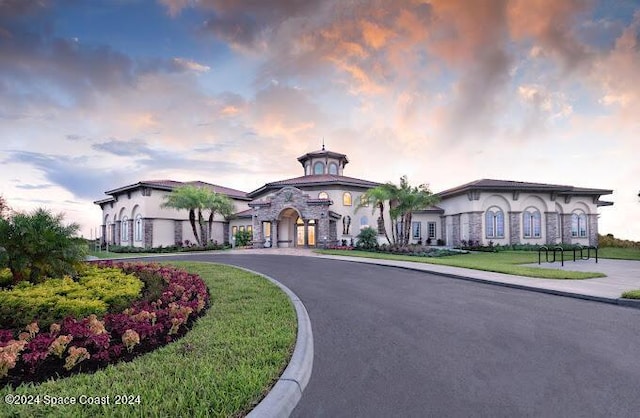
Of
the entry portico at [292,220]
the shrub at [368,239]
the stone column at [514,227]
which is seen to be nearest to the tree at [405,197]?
the shrub at [368,239]

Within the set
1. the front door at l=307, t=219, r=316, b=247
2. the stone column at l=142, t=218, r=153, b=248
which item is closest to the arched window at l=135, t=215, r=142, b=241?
the stone column at l=142, t=218, r=153, b=248

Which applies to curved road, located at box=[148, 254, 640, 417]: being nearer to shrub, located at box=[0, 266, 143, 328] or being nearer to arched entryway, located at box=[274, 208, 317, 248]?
shrub, located at box=[0, 266, 143, 328]

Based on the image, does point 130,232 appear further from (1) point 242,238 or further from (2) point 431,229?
(2) point 431,229

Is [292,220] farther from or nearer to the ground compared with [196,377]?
farther from the ground

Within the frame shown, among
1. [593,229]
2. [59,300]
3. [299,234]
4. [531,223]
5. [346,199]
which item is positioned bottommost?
Answer: [59,300]

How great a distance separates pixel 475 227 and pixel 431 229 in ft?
21.4

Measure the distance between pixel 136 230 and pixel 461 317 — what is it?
1474 inches

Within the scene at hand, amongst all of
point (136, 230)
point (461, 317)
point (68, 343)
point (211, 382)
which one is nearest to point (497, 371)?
point (461, 317)

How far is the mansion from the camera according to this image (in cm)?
3173

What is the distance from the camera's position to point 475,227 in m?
31.4

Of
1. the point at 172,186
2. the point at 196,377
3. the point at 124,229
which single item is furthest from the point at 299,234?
the point at 196,377

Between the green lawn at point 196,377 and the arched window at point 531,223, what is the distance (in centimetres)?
3401

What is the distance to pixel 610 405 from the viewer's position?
3.46m

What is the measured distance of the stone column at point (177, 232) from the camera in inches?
1446
